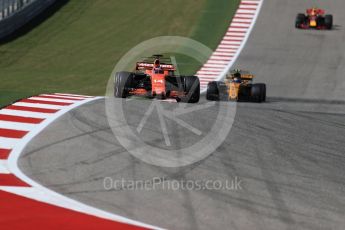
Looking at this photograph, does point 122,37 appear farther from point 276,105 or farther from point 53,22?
point 276,105

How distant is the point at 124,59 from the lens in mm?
31984

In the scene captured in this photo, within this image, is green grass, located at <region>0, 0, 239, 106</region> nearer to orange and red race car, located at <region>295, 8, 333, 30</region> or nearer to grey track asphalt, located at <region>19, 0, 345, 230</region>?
orange and red race car, located at <region>295, 8, 333, 30</region>

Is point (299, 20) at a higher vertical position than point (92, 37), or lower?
higher

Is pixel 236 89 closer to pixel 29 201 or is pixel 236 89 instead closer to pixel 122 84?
pixel 122 84

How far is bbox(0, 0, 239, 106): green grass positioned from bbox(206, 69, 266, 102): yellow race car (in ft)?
13.8

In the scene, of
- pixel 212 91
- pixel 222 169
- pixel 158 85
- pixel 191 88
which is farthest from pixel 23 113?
pixel 212 91

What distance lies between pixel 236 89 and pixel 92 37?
1208cm

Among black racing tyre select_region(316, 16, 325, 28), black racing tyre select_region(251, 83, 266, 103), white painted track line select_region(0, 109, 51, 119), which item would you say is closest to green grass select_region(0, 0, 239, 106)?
black racing tyre select_region(316, 16, 325, 28)

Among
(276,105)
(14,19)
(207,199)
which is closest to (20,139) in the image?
(207,199)

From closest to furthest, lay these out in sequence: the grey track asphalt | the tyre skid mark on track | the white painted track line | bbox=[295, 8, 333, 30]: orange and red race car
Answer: the tyre skid mark on track
the grey track asphalt
the white painted track line
bbox=[295, 8, 333, 30]: orange and red race car

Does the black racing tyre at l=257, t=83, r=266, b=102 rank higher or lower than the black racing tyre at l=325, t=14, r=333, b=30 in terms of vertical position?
lower

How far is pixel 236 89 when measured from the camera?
25.0 meters

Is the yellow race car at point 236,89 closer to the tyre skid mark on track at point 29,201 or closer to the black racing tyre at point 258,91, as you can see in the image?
the black racing tyre at point 258,91

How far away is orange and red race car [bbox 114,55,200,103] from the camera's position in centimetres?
2209
